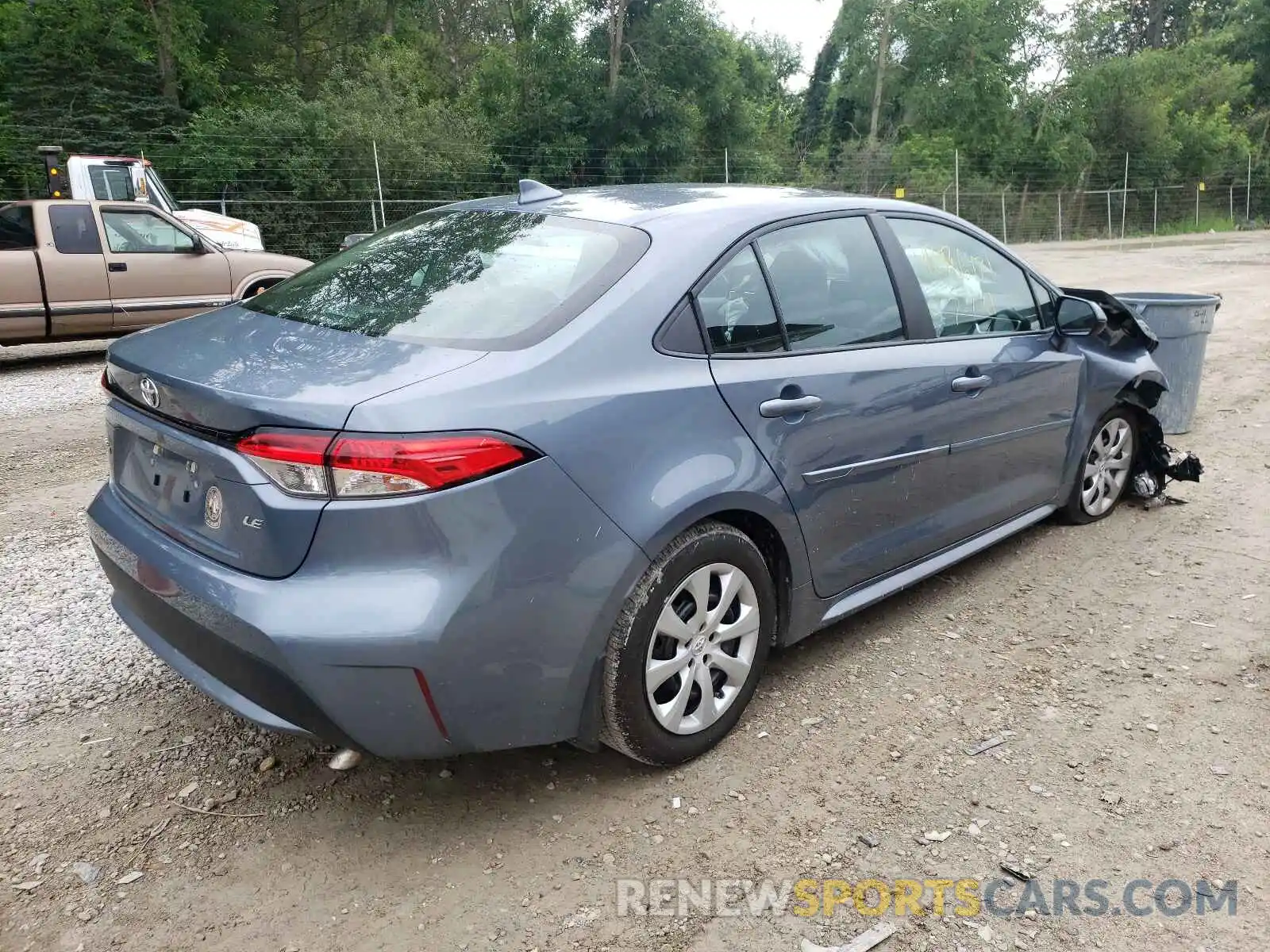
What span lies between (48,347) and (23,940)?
11.6m

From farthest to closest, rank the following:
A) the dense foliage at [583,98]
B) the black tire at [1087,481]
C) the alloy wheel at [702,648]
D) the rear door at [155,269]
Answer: the dense foliage at [583,98] < the rear door at [155,269] < the black tire at [1087,481] < the alloy wheel at [702,648]

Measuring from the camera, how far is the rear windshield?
8.79 feet

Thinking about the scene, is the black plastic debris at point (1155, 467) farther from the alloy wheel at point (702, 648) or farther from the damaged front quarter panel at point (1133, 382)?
the alloy wheel at point (702, 648)

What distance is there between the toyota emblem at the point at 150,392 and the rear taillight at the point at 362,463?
0.51 meters

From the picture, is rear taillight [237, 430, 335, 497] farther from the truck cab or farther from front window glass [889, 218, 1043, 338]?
the truck cab

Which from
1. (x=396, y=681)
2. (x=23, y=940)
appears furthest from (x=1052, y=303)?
(x=23, y=940)

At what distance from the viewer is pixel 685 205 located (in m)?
3.26

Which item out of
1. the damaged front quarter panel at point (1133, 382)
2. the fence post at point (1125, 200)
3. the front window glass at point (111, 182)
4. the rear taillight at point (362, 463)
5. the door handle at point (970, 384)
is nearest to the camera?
the rear taillight at point (362, 463)

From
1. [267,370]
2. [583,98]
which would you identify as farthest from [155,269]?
[583,98]

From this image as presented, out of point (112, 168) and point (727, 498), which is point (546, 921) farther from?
point (112, 168)

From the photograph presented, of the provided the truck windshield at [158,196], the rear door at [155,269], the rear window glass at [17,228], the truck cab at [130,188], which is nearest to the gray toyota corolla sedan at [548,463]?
the rear door at [155,269]

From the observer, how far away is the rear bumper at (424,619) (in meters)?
2.26

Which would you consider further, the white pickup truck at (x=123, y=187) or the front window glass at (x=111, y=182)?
the front window glass at (x=111, y=182)

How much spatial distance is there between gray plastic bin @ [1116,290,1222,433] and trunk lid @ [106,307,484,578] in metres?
5.34
